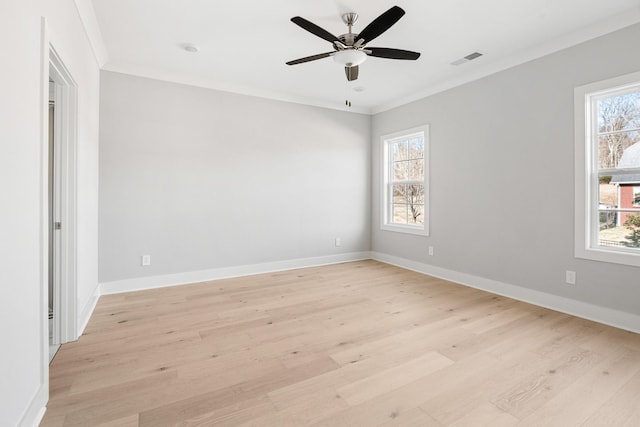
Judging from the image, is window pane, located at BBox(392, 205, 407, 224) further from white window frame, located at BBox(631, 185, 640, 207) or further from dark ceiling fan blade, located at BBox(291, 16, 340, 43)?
dark ceiling fan blade, located at BBox(291, 16, 340, 43)

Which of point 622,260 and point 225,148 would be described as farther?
point 225,148

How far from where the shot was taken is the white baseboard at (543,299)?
9.05 feet

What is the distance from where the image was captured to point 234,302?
345 centimetres

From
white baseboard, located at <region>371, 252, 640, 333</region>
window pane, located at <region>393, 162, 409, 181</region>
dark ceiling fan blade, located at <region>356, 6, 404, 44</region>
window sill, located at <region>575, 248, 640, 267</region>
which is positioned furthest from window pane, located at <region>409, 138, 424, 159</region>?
dark ceiling fan blade, located at <region>356, 6, 404, 44</region>

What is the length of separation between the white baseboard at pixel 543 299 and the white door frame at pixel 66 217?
161 inches

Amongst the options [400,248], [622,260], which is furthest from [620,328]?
[400,248]

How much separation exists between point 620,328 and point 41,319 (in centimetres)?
423

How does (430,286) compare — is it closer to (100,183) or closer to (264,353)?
(264,353)

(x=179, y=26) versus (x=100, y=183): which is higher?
(x=179, y=26)

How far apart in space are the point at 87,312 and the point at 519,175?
15.2 ft

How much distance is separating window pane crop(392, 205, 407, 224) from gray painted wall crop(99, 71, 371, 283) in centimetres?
62

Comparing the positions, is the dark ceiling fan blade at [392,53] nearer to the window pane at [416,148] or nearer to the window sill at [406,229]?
the window pane at [416,148]

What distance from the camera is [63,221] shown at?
2.45 metres

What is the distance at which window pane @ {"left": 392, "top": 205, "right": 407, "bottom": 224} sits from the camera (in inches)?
207
